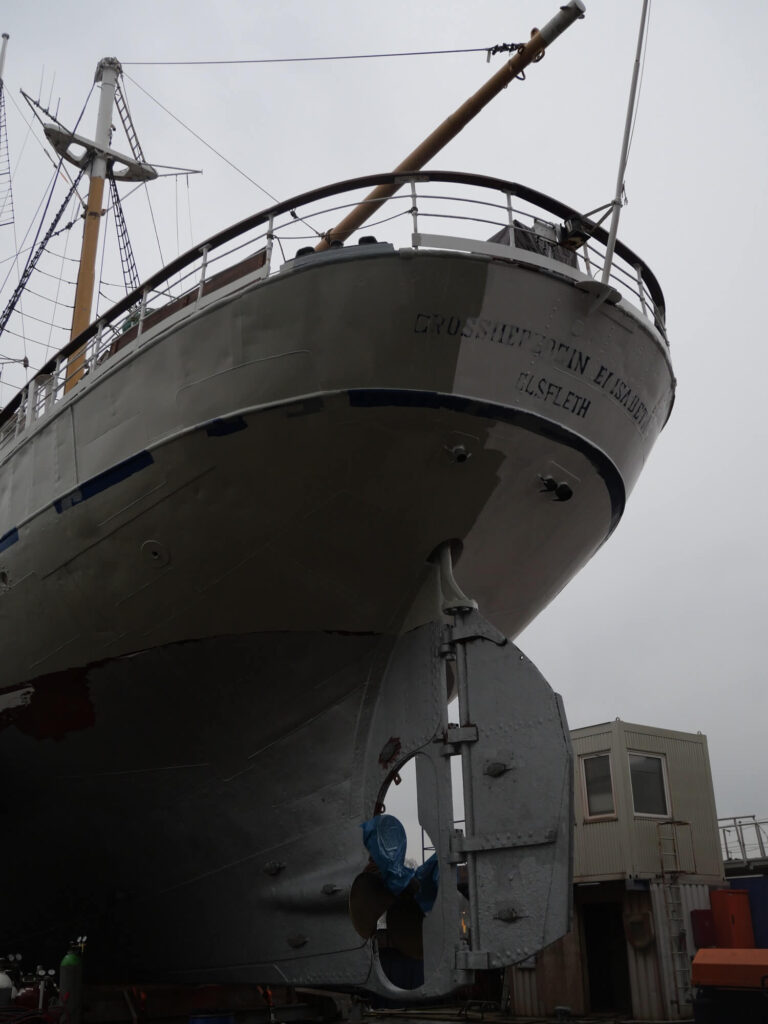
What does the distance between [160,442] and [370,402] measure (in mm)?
1813

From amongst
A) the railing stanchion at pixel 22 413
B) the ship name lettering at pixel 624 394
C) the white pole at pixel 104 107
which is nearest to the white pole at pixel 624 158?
the ship name lettering at pixel 624 394

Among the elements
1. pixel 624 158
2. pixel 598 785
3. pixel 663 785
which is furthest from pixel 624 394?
pixel 663 785

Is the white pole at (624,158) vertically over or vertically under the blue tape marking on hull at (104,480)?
over

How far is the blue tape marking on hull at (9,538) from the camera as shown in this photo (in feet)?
27.5

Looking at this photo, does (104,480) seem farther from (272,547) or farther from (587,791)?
(587,791)

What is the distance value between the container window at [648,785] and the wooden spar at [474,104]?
998 centimetres

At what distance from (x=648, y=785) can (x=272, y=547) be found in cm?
1022

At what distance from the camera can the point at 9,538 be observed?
27.8 ft

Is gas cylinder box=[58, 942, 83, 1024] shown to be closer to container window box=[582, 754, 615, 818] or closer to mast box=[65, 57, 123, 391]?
container window box=[582, 754, 615, 818]

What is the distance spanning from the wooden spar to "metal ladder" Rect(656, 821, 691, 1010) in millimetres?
10821

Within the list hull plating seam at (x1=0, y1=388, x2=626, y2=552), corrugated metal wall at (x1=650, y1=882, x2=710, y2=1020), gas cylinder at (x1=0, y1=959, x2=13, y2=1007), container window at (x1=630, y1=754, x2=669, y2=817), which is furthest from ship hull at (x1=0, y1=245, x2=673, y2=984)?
corrugated metal wall at (x1=650, y1=882, x2=710, y2=1020)

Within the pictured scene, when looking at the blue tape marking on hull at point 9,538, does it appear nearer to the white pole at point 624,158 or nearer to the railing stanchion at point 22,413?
the railing stanchion at point 22,413

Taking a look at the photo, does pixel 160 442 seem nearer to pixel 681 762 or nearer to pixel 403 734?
pixel 403 734

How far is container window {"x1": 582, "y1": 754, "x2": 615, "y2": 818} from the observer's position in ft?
47.5
